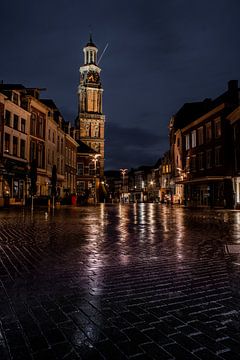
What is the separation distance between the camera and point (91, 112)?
267 ft

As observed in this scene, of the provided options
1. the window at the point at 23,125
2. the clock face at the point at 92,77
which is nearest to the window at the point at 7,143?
the window at the point at 23,125

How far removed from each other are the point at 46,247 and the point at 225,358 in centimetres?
565

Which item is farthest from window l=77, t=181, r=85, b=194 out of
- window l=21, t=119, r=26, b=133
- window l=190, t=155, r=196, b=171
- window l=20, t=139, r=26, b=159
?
window l=21, t=119, r=26, b=133

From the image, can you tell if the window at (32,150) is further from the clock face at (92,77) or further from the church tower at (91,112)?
the clock face at (92,77)

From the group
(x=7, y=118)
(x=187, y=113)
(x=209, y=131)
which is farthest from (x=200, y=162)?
(x=7, y=118)

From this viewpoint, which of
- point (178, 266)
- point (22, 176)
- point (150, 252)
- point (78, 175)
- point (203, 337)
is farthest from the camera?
point (78, 175)

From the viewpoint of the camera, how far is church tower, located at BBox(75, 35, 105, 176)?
80.9 meters

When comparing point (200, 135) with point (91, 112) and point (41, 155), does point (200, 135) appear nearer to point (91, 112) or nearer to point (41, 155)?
point (41, 155)

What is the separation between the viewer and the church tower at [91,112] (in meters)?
80.9

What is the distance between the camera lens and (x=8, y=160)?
103 ft

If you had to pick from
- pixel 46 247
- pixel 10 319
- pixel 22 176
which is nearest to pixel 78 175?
pixel 22 176

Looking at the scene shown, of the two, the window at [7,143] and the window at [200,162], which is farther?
the window at [200,162]

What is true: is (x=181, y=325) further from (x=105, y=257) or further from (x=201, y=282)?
(x=105, y=257)

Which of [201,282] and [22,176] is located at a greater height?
[22,176]
